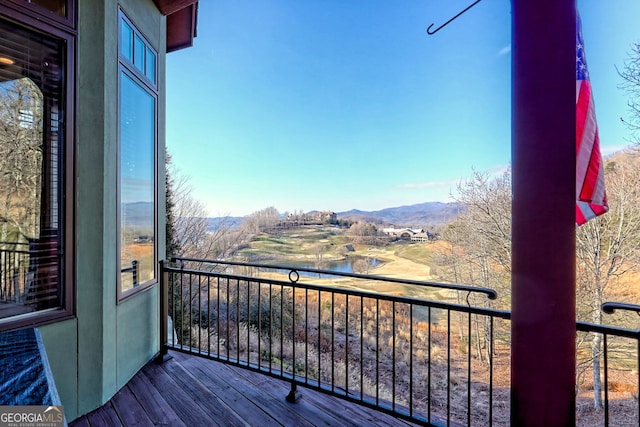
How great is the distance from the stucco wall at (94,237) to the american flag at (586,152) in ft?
8.95

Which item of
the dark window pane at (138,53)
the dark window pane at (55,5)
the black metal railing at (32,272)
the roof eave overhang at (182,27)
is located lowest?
the black metal railing at (32,272)

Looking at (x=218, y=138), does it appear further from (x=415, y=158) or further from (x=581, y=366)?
(x=581, y=366)

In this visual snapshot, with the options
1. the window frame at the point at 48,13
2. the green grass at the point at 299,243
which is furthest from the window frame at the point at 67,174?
the green grass at the point at 299,243

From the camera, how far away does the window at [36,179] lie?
5.91ft

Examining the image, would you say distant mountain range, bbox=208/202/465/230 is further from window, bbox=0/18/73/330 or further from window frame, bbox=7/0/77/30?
window frame, bbox=7/0/77/30

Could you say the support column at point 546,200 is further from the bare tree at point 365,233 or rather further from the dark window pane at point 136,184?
the bare tree at point 365,233

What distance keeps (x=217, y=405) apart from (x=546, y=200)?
2275 mm

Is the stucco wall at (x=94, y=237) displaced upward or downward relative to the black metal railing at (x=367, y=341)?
upward

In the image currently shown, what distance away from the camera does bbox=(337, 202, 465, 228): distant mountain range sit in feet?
33.7

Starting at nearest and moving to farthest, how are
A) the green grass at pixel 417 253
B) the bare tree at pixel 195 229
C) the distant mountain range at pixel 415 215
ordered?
the bare tree at pixel 195 229, the distant mountain range at pixel 415 215, the green grass at pixel 417 253

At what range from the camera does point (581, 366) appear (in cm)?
742

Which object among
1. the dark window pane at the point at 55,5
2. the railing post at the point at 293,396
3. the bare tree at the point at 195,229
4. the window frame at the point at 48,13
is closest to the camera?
the window frame at the point at 48,13

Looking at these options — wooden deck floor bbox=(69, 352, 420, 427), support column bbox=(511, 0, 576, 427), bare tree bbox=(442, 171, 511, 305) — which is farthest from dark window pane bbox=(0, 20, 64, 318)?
bare tree bbox=(442, 171, 511, 305)

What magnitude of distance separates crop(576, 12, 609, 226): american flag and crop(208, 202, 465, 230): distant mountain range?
9.18 metres
